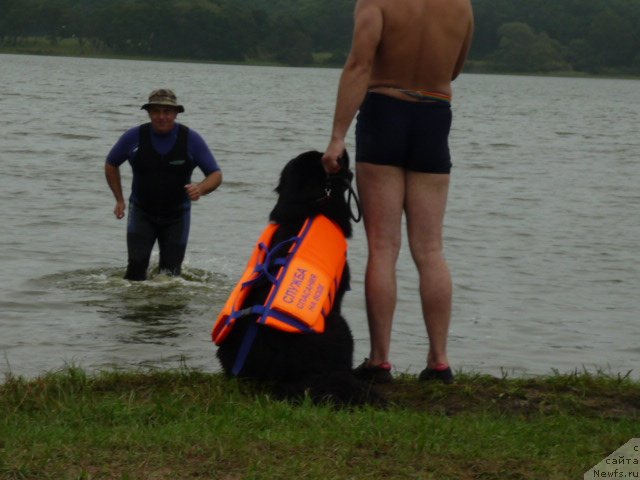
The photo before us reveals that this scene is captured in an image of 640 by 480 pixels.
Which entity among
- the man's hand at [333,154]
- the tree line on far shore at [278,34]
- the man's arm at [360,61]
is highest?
the man's arm at [360,61]

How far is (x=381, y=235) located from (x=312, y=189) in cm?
45

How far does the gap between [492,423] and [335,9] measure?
449 feet

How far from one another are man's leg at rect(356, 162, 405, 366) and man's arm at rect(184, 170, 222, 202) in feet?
9.37

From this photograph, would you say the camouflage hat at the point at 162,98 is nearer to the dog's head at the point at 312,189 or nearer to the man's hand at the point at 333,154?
the dog's head at the point at 312,189

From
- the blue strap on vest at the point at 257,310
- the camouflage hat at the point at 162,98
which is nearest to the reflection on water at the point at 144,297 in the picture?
the camouflage hat at the point at 162,98

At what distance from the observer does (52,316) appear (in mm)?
10172

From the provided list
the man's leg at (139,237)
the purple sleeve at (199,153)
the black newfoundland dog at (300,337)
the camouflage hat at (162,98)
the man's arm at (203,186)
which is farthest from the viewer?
the man's leg at (139,237)

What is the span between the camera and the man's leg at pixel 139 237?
10.2 metres

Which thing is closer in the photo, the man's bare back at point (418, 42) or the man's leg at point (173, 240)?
the man's bare back at point (418, 42)

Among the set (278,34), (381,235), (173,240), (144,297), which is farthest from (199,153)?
(278,34)

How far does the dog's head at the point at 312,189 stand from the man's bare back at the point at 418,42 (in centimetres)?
53

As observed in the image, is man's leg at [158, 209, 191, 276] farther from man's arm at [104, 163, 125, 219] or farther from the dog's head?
the dog's head

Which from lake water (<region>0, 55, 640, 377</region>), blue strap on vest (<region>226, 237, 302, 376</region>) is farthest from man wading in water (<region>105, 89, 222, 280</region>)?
blue strap on vest (<region>226, 237, 302, 376</region>)

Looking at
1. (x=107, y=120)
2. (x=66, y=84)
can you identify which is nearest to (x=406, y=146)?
(x=107, y=120)
